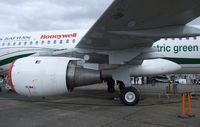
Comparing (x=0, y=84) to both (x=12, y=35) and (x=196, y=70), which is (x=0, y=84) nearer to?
(x=12, y=35)

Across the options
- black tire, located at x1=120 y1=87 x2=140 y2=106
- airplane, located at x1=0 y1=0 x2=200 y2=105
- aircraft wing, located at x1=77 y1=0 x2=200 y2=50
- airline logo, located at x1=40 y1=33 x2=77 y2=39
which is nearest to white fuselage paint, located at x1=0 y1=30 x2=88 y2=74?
airline logo, located at x1=40 y1=33 x2=77 y2=39

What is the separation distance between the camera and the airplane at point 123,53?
7.77 meters

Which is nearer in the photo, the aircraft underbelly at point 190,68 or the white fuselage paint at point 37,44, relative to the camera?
the aircraft underbelly at point 190,68

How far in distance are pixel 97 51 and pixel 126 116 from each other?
9.61 ft

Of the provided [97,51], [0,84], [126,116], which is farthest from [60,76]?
[0,84]

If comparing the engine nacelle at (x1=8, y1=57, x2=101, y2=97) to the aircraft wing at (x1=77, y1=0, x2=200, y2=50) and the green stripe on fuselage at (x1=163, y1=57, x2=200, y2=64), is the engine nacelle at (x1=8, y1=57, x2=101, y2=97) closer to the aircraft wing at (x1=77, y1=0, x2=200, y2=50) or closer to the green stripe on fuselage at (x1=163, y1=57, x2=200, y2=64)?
the aircraft wing at (x1=77, y1=0, x2=200, y2=50)

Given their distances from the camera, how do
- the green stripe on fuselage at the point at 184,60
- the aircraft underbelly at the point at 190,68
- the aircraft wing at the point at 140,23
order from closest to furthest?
the aircraft wing at the point at 140,23
the green stripe on fuselage at the point at 184,60
the aircraft underbelly at the point at 190,68

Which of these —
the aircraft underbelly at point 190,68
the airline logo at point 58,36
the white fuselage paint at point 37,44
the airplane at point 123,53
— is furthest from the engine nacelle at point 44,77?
the aircraft underbelly at point 190,68

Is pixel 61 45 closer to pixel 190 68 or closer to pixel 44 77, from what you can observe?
pixel 44 77

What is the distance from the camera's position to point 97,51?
10172 millimetres

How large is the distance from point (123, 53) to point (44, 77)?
286cm

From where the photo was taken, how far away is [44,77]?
9.27 m

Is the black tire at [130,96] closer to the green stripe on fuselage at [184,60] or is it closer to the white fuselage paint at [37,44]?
the green stripe on fuselage at [184,60]

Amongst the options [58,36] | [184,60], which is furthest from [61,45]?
[184,60]
